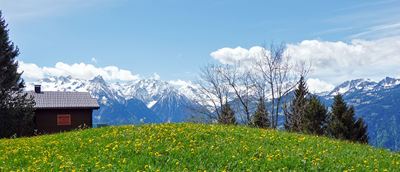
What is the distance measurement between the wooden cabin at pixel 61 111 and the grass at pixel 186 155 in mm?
33925

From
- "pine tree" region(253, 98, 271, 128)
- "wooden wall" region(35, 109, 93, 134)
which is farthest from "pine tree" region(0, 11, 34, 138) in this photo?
"pine tree" region(253, 98, 271, 128)

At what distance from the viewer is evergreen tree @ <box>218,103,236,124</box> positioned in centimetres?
5788

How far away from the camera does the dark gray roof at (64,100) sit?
52909 millimetres

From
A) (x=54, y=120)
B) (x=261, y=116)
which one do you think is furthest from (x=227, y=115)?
(x=54, y=120)

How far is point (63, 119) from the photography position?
53.1 m

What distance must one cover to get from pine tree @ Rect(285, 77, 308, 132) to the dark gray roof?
23.4 metres

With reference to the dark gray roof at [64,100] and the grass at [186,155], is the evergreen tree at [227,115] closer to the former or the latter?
the dark gray roof at [64,100]

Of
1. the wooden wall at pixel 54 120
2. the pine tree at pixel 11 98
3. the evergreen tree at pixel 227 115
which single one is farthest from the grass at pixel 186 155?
the evergreen tree at pixel 227 115

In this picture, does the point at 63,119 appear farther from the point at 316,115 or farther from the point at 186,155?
the point at 186,155

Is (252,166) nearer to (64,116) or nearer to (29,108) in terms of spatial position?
(29,108)

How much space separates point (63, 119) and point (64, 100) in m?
2.91

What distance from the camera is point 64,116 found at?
175ft

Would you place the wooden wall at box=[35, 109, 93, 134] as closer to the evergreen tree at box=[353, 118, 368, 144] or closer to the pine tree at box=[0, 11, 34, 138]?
the pine tree at box=[0, 11, 34, 138]

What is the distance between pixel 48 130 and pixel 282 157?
4218 cm
